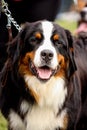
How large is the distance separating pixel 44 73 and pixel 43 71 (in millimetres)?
23

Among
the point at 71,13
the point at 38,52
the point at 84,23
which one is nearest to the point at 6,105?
the point at 38,52

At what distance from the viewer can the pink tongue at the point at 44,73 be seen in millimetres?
5332

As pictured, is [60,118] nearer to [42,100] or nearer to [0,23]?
[42,100]

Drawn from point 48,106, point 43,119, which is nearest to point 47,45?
point 48,106

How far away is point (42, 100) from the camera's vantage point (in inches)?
220

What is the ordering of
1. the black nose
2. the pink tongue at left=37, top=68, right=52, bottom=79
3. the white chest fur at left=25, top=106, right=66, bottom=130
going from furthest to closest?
the white chest fur at left=25, top=106, right=66, bottom=130 < the pink tongue at left=37, top=68, right=52, bottom=79 < the black nose

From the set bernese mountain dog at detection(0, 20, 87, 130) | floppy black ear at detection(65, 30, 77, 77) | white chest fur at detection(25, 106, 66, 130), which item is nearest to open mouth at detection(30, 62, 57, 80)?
bernese mountain dog at detection(0, 20, 87, 130)

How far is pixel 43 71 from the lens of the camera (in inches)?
212

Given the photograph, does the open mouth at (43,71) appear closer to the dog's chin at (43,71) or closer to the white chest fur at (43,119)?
the dog's chin at (43,71)

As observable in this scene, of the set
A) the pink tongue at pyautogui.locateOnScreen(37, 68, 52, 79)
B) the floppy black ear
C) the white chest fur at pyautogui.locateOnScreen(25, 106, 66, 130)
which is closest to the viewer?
the pink tongue at pyautogui.locateOnScreen(37, 68, 52, 79)

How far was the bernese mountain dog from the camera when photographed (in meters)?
5.36

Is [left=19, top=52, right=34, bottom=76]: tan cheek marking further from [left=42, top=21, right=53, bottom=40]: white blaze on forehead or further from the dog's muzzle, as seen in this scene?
[left=42, top=21, right=53, bottom=40]: white blaze on forehead

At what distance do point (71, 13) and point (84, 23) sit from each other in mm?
9141

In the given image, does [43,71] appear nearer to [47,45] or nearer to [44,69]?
[44,69]
